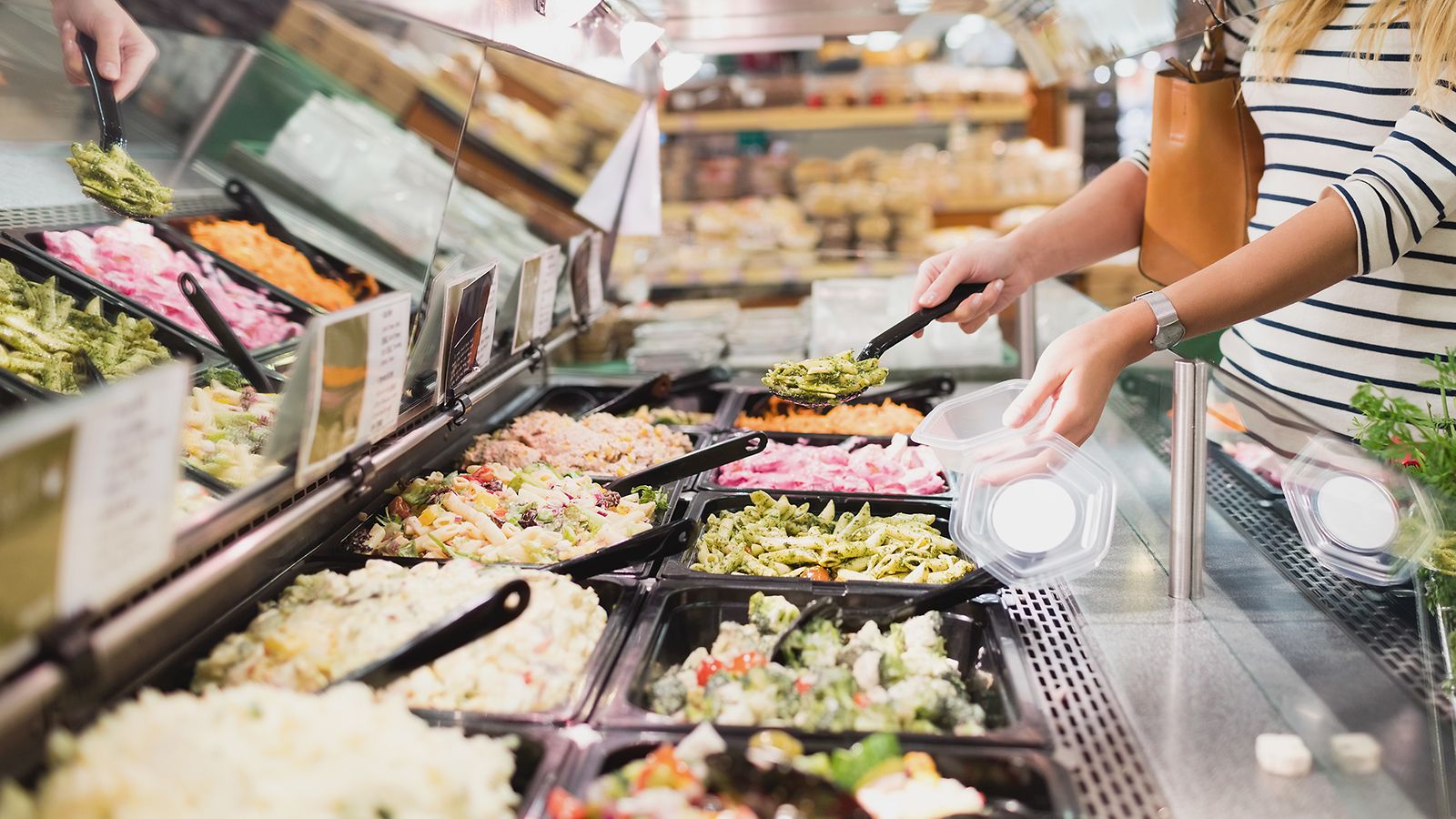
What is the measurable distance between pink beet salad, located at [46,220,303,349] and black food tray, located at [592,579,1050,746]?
1.42 metres

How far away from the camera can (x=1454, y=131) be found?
6.12ft

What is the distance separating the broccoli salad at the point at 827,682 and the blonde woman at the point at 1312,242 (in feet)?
1.48

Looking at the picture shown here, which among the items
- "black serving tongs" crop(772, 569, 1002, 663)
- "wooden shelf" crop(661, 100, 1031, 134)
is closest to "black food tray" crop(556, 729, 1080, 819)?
"black serving tongs" crop(772, 569, 1002, 663)

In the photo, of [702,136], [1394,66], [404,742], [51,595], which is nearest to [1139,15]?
[1394,66]

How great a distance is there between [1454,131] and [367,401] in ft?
6.63

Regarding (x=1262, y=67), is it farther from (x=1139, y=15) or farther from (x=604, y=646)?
(x=604, y=646)

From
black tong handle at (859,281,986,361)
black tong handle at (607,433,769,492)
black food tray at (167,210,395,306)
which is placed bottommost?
black tong handle at (607,433,769,492)

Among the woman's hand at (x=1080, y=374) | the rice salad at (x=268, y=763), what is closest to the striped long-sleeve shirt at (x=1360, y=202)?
the woman's hand at (x=1080, y=374)

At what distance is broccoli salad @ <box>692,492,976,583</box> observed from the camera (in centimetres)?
208

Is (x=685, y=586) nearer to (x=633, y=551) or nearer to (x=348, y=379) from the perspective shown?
(x=633, y=551)

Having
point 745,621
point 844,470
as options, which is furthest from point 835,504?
point 745,621

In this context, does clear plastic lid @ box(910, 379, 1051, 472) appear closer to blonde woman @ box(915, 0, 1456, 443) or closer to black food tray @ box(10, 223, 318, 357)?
blonde woman @ box(915, 0, 1456, 443)

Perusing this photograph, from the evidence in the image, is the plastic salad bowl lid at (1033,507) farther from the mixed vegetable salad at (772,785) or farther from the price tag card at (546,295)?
the price tag card at (546,295)

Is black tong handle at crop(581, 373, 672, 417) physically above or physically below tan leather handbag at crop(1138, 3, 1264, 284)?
below
